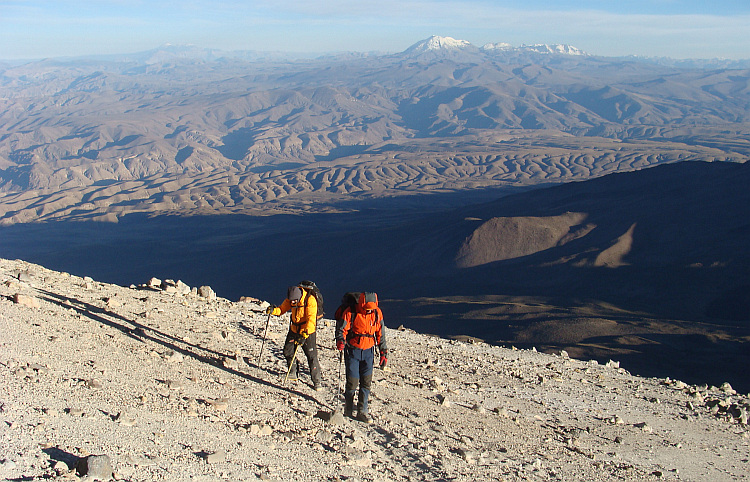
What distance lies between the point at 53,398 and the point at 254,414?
2.12 metres

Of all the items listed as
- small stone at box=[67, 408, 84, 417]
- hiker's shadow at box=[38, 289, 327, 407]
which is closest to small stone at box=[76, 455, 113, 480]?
small stone at box=[67, 408, 84, 417]

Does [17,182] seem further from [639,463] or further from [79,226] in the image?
[639,463]

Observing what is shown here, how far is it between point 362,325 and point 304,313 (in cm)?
104

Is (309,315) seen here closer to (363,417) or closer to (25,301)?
(363,417)

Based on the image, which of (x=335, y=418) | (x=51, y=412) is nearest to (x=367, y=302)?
(x=335, y=418)

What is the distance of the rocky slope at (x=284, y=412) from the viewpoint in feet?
19.0

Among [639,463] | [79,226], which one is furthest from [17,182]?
[639,463]

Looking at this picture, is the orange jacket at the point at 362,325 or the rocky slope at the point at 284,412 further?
the orange jacket at the point at 362,325

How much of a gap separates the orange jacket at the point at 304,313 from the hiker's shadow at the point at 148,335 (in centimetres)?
84

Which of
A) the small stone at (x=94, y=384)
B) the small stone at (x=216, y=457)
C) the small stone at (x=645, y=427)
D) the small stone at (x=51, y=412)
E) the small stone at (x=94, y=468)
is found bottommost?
the small stone at (x=645, y=427)

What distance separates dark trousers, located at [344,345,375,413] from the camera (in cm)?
796

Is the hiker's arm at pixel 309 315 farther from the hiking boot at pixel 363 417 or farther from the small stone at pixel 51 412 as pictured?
the small stone at pixel 51 412

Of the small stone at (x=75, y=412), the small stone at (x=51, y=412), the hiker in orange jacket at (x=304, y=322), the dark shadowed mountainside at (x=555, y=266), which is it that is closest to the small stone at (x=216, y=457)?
the small stone at (x=75, y=412)

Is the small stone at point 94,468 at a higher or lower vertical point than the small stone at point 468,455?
higher
